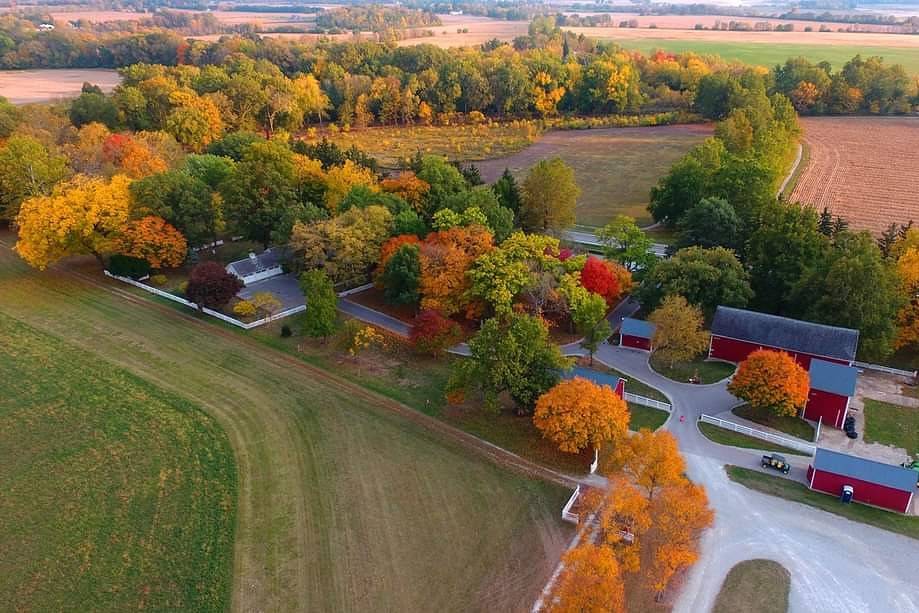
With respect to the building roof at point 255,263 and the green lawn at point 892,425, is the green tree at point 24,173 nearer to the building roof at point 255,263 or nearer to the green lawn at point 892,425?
the building roof at point 255,263

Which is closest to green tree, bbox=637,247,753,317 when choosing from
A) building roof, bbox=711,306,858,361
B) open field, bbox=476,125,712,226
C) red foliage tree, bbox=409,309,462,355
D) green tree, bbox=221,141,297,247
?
building roof, bbox=711,306,858,361

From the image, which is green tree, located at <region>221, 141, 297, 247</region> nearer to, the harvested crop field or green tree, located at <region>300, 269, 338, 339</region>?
green tree, located at <region>300, 269, 338, 339</region>

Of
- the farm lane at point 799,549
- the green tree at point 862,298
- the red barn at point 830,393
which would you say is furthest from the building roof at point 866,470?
the green tree at point 862,298

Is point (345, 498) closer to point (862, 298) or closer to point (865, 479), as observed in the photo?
point (865, 479)

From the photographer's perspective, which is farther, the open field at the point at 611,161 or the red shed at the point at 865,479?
the open field at the point at 611,161

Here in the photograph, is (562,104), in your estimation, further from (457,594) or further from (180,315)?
(457,594)

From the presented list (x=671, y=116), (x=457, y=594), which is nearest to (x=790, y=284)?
(x=457, y=594)
